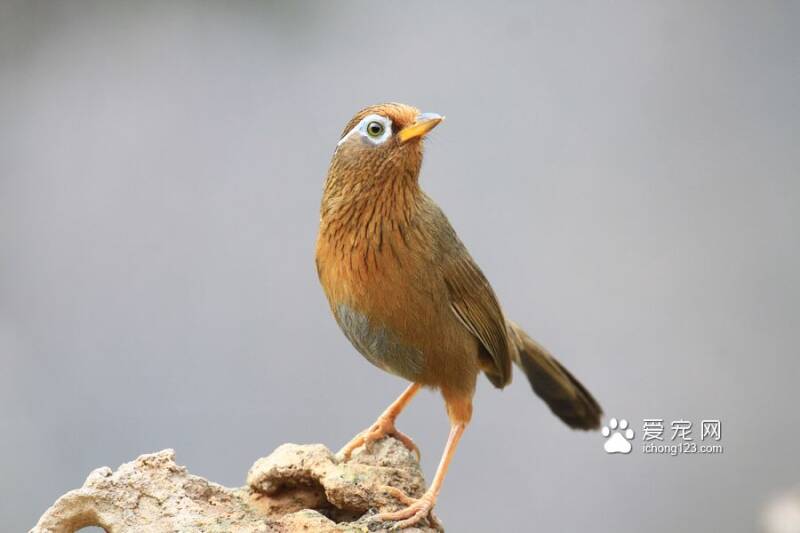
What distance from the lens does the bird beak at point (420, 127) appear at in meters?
4.20

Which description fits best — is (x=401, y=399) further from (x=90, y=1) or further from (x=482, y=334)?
(x=90, y=1)

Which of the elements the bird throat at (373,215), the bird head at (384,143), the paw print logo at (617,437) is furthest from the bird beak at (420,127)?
the paw print logo at (617,437)

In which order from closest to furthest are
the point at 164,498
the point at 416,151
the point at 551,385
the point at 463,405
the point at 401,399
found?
the point at 164,498 < the point at 416,151 < the point at 463,405 < the point at 401,399 < the point at 551,385

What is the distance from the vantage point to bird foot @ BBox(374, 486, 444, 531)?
14.1ft

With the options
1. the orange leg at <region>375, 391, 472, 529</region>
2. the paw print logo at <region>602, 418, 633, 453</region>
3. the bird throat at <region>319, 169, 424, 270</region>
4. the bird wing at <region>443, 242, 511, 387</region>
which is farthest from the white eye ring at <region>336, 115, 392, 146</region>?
the paw print logo at <region>602, 418, 633, 453</region>

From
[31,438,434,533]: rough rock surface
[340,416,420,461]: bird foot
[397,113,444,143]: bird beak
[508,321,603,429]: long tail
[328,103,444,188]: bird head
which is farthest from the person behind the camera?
[508,321,603,429]: long tail

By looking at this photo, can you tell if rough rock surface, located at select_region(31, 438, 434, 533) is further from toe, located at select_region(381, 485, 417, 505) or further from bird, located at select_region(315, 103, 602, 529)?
bird, located at select_region(315, 103, 602, 529)

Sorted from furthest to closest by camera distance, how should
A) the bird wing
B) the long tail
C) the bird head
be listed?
the long tail, the bird wing, the bird head

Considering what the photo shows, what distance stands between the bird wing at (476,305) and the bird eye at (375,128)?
71cm

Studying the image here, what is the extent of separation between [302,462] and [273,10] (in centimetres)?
370

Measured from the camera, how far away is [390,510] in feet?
14.2

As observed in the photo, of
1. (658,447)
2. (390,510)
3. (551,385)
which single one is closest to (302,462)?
(390,510)

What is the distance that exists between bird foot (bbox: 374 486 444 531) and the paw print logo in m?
2.71

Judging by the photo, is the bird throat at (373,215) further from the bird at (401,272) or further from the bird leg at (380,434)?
the bird leg at (380,434)
